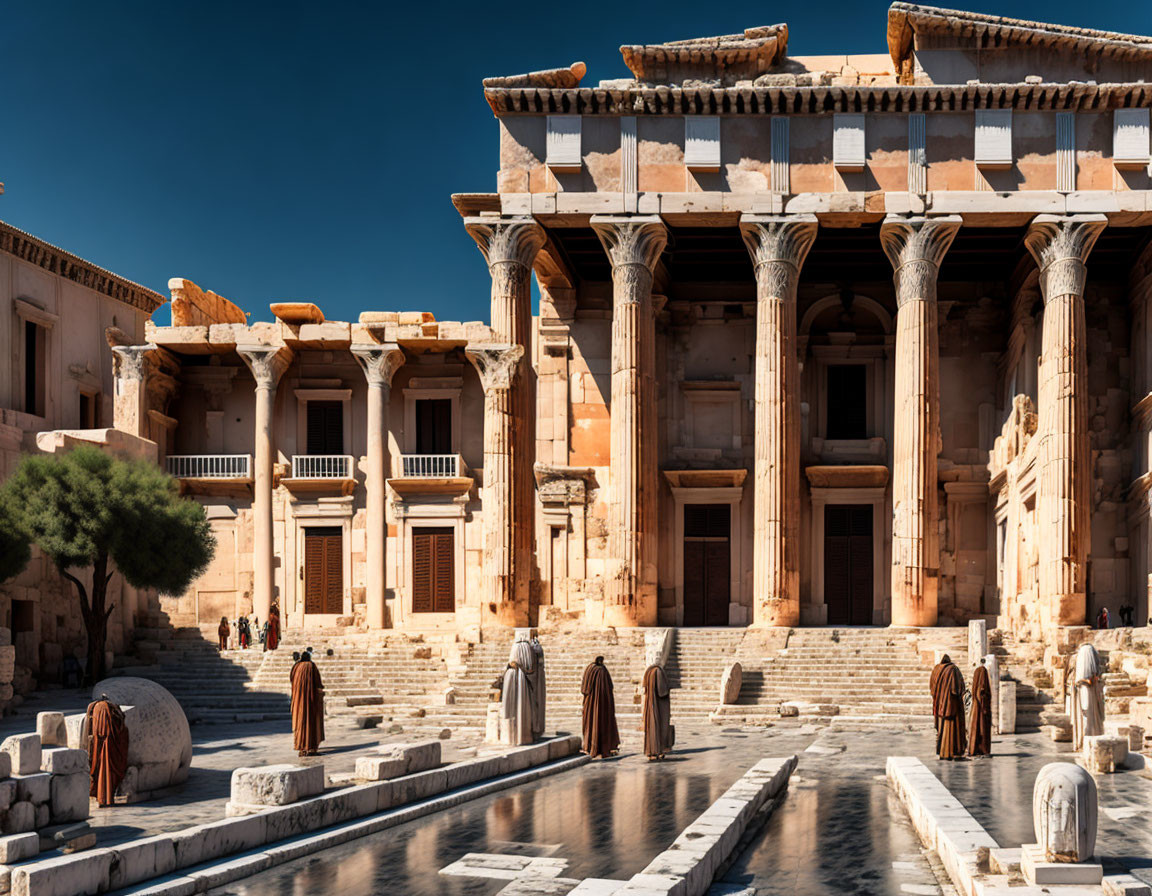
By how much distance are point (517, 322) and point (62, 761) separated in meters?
21.0

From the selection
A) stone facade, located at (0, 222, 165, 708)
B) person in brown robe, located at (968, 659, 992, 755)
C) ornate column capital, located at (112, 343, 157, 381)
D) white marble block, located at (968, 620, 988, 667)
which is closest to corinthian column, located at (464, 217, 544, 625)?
stone facade, located at (0, 222, 165, 708)

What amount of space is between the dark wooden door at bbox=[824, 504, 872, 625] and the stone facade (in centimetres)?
1809

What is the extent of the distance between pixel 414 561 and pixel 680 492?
292 inches

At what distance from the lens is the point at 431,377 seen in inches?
1471

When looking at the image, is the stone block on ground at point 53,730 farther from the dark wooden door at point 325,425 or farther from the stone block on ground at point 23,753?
the dark wooden door at point 325,425

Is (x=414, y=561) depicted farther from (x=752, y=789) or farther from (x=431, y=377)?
(x=752, y=789)

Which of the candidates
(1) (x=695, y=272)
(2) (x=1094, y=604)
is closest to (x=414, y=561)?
(1) (x=695, y=272)

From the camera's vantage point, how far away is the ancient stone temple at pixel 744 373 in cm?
3197

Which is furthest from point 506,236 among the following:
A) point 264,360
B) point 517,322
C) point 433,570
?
point 433,570

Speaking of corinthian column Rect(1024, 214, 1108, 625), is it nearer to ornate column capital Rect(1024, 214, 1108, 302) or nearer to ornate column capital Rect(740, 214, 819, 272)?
ornate column capital Rect(1024, 214, 1108, 302)

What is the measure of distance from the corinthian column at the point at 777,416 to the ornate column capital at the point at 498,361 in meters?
5.73

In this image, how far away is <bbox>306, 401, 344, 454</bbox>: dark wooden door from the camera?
3762cm

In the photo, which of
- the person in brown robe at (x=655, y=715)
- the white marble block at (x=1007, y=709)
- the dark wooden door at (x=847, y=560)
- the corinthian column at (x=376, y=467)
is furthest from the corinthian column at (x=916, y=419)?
the corinthian column at (x=376, y=467)

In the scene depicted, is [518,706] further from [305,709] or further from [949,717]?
[949,717]
